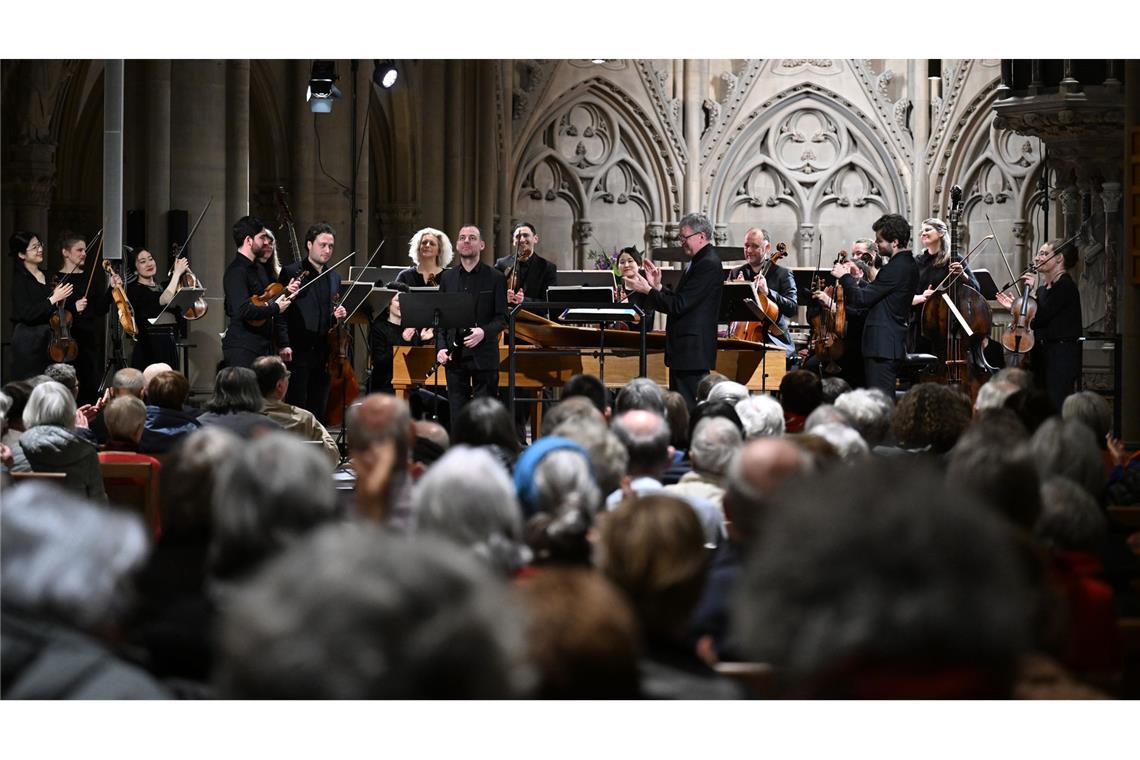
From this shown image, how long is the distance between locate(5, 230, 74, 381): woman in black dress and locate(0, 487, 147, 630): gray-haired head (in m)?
8.34

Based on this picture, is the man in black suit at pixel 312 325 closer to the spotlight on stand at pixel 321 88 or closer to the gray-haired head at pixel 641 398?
the spotlight on stand at pixel 321 88

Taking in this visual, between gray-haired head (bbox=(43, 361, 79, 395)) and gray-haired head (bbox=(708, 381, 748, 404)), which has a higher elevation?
gray-haired head (bbox=(43, 361, 79, 395))

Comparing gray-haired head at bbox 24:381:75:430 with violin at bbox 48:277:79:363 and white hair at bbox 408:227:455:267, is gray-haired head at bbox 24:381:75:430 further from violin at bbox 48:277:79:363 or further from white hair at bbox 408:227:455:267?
violin at bbox 48:277:79:363

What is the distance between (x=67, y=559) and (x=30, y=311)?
8.53m

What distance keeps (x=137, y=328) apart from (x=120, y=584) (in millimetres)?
8965

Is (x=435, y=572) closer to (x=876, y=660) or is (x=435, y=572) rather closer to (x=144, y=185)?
(x=876, y=660)

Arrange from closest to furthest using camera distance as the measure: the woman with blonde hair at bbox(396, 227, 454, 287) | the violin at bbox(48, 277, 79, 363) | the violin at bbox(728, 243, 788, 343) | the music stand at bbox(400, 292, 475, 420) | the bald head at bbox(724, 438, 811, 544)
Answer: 1. the bald head at bbox(724, 438, 811, 544)
2. the music stand at bbox(400, 292, 475, 420)
3. the woman with blonde hair at bbox(396, 227, 454, 287)
4. the violin at bbox(48, 277, 79, 363)
5. the violin at bbox(728, 243, 788, 343)

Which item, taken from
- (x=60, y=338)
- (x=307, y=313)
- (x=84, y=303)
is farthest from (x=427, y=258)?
(x=60, y=338)

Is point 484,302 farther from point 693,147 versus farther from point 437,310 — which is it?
point 693,147

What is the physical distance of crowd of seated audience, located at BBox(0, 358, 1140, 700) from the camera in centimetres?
173

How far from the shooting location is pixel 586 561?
3854 millimetres

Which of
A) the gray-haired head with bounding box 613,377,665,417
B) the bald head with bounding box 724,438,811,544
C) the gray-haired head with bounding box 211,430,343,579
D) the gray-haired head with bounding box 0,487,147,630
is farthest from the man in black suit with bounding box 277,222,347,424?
the gray-haired head with bounding box 0,487,147,630

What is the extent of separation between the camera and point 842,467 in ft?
6.72

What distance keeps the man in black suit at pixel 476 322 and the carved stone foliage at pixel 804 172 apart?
1096 cm
